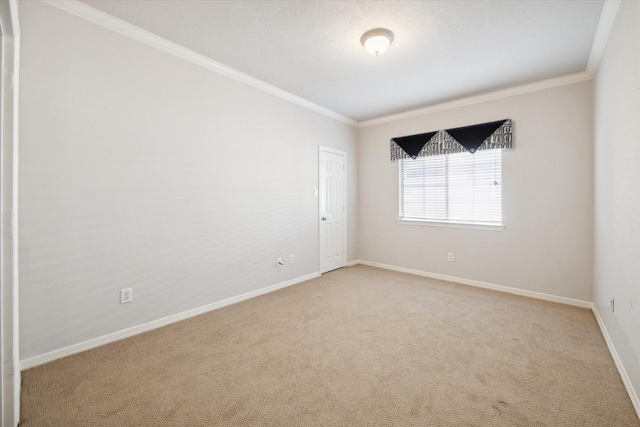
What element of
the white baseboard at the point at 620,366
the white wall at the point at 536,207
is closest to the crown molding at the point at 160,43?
the white wall at the point at 536,207

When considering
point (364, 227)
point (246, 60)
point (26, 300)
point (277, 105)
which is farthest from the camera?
point (364, 227)

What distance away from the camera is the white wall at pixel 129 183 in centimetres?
213

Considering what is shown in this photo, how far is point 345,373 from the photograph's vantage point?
204cm

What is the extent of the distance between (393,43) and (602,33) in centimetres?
175

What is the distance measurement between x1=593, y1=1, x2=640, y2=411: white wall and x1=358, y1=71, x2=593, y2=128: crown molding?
18.3 inches

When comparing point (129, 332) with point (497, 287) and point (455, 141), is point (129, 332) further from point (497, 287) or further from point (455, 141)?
point (455, 141)

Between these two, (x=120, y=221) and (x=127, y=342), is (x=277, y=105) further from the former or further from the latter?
(x=127, y=342)

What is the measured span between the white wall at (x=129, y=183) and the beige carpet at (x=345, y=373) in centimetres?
41

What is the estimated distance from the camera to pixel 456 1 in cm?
218

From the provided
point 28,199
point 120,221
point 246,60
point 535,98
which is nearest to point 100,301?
point 120,221

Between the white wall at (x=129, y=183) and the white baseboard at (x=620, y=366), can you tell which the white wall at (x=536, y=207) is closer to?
the white baseboard at (x=620, y=366)

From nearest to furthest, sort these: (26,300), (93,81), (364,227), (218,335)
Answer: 1. (26,300)
2. (93,81)
3. (218,335)
4. (364,227)

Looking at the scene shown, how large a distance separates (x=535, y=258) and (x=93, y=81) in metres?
5.04

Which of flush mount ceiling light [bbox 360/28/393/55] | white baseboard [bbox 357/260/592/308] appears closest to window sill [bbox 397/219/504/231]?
white baseboard [bbox 357/260/592/308]
